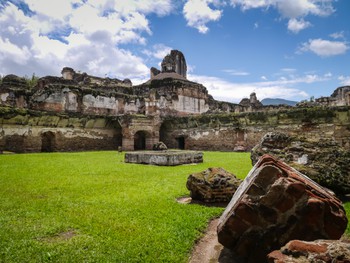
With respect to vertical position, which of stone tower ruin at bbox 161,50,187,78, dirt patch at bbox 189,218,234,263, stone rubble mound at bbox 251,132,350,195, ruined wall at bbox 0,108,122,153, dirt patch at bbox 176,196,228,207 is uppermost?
stone tower ruin at bbox 161,50,187,78

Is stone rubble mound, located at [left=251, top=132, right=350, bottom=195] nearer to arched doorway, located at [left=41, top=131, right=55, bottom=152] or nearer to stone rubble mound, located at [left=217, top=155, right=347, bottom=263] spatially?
stone rubble mound, located at [left=217, top=155, right=347, bottom=263]

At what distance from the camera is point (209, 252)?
10.1 ft

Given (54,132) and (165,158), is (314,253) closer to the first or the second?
(165,158)

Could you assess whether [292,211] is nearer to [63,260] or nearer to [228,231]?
[228,231]

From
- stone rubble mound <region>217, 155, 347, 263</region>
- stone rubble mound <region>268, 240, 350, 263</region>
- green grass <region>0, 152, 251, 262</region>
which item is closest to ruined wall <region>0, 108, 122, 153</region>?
green grass <region>0, 152, 251, 262</region>

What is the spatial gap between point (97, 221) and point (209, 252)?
170 centimetres

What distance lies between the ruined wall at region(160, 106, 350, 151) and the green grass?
38.9 feet

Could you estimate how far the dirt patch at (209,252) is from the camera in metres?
2.89

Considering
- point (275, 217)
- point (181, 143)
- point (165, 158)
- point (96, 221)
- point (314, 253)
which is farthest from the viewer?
point (181, 143)

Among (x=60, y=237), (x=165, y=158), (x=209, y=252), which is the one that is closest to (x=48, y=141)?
(x=165, y=158)

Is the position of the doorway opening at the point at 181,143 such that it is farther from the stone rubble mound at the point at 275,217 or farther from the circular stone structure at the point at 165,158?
the stone rubble mound at the point at 275,217

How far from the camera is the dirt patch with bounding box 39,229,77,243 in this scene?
124 inches

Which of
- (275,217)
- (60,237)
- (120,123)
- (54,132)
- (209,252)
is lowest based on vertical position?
(209,252)

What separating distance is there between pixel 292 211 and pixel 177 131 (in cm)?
1821
